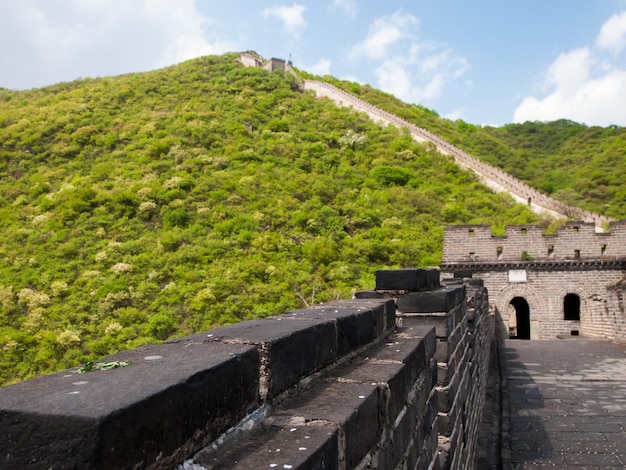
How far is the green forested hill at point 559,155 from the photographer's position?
44031mm

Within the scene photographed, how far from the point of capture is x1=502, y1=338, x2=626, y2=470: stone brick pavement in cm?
574

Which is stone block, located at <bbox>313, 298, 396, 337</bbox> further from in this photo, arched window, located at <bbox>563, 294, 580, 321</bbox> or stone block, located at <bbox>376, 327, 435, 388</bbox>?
arched window, located at <bbox>563, 294, 580, 321</bbox>

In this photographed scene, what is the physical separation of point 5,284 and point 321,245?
14.9 m

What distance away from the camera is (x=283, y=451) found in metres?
1.26

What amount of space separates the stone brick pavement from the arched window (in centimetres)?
777

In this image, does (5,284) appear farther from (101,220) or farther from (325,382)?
(325,382)

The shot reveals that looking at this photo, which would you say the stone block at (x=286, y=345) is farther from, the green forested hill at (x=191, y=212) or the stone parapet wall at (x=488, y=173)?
the stone parapet wall at (x=488, y=173)

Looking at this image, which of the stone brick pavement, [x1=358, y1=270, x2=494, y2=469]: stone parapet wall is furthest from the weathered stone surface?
the stone brick pavement

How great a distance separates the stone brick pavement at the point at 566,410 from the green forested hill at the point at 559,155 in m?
32.9

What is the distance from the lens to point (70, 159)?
124 feet

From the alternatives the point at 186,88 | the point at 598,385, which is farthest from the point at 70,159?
the point at 598,385

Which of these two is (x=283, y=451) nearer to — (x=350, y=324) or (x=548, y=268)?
(x=350, y=324)

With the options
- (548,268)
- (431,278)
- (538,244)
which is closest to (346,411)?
(431,278)

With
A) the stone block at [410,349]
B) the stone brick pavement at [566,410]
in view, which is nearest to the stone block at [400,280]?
the stone block at [410,349]
